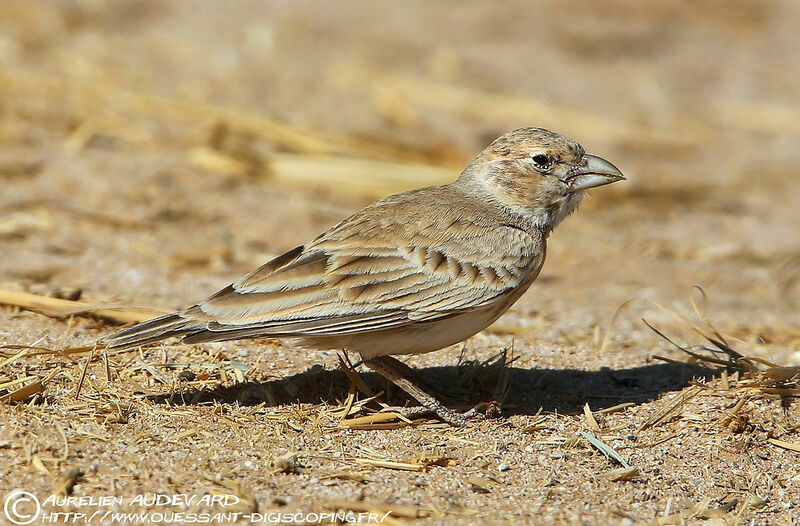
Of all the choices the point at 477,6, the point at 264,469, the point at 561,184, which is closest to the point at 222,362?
the point at 264,469

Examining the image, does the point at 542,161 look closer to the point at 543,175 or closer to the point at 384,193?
the point at 543,175

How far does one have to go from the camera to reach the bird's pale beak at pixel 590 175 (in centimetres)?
546

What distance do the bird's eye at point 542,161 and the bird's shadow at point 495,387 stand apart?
1.11m

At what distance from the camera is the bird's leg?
189 inches

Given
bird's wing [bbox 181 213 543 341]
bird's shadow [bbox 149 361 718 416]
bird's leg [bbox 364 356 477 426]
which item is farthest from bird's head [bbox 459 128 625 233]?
bird's leg [bbox 364 356 477 426]

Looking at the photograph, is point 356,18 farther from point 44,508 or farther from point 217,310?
point 44,508

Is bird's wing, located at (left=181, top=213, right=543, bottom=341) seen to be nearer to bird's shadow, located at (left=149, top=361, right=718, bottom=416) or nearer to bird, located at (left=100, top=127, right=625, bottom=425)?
bird, located at (left=100, top=127, right=625, bottom=425)

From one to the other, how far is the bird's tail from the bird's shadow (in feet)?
1.41

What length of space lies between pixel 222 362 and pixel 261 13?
8173 mm

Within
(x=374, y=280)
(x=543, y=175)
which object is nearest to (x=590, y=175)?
(x=543, y=175)

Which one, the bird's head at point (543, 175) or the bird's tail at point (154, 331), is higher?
the bird's head at point (543, 175)

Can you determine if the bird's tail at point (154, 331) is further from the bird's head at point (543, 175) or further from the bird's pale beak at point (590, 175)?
the bird's pale beak at point (590, 175)

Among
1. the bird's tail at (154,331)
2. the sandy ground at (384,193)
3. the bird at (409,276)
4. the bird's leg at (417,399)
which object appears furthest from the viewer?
the bird's leg at (417,399)

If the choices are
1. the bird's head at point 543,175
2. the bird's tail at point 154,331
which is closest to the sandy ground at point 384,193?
the bird's tail at point 154,331
